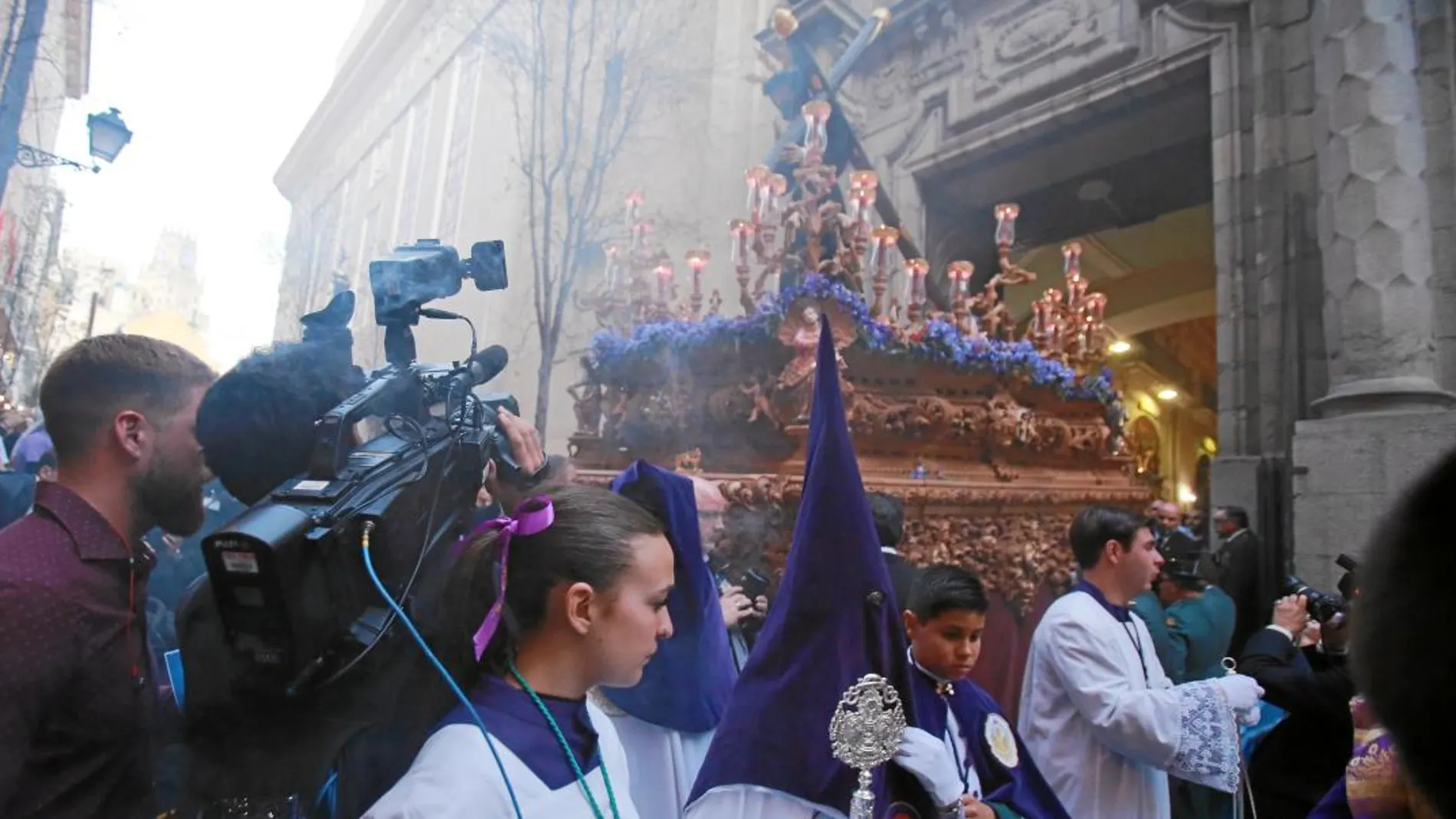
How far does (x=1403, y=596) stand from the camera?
0.73 meters

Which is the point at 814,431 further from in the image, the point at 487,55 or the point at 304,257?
the point at 487,55

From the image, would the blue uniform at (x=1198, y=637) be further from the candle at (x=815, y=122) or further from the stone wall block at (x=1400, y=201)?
the candle at (x=815, y=122)

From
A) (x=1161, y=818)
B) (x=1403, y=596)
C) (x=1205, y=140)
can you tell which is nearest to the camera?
(x=1403, y=596)

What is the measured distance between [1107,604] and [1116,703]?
15.8 inches

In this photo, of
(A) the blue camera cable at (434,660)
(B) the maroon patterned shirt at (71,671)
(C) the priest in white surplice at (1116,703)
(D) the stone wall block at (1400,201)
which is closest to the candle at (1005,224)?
(D) the stone wall block at (1400,201)

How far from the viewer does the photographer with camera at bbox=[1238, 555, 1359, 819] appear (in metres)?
2.44

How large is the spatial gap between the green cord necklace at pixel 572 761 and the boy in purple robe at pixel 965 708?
661 mm

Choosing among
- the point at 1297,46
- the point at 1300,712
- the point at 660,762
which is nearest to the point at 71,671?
the point at 660,762

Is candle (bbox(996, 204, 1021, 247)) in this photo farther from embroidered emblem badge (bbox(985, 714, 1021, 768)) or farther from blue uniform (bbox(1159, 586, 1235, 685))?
embroidered emblem badge (bbox(985, 714, 1021, 768))

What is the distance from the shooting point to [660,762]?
2.07 meters

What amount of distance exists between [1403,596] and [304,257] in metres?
2.96

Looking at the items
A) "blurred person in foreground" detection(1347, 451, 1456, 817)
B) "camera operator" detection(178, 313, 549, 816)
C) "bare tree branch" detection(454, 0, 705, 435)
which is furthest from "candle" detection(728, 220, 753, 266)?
"blurred person in foreground" detection(1347, 451, 1456, 817)

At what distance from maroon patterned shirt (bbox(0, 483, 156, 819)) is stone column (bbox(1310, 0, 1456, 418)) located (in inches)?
263

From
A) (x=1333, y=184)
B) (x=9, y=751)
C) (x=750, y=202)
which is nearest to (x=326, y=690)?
(x=9, y=751)
